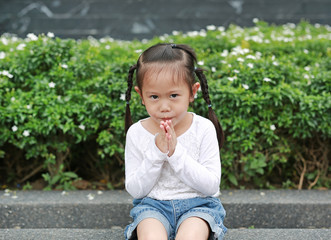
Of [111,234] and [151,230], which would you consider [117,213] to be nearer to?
[111,234]

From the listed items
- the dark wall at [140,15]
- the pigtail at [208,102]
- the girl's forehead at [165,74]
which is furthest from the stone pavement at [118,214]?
the dark wall at [140,15]

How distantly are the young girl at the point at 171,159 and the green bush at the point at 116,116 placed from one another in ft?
2.98

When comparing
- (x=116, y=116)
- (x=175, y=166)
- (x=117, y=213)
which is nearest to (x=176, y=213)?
(x=175, y=166)

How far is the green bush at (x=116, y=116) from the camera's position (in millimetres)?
3252

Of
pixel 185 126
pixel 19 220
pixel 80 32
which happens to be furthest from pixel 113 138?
pixel 80 32

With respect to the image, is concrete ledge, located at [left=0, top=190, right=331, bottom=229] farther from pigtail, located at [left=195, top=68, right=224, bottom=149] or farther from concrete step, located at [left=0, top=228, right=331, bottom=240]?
pigtail, located at [left=195, top=68, right=224, bottom=149]

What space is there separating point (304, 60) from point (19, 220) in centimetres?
276

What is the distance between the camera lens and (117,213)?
3.05 metres

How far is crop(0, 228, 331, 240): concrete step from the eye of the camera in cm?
256

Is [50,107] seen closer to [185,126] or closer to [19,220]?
[19,220]

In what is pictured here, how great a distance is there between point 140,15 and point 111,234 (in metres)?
4.40

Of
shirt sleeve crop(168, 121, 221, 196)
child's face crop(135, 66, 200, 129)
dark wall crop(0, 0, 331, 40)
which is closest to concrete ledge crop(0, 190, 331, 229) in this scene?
shirt sleeve crop(168, 121, 221, 196)

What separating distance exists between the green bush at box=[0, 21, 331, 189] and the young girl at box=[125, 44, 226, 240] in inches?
35.8

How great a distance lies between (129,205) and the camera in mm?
3021
